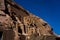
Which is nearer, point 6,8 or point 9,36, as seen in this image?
point 9,36

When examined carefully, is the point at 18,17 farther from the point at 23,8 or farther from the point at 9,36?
the point at 9,36

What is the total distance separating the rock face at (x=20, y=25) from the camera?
23211 millimetres

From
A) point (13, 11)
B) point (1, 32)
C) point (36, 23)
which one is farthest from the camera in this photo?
point (36, 23)

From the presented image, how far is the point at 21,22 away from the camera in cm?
2873

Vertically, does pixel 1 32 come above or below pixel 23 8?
below

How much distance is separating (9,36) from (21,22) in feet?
20.3

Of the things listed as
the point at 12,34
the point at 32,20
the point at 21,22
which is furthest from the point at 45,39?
the point at 32,20

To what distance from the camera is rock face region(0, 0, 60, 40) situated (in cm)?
2321

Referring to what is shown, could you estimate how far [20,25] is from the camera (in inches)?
1080

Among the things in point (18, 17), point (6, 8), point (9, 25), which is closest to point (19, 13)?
point (18, 17)

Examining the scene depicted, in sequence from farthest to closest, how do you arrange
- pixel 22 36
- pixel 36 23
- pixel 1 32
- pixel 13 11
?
pixel 36 23 → pixel 13 11 → pixel 22 36 → pixel 1 32

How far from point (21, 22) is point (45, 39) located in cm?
601

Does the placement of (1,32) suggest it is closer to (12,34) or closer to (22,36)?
(12,34)

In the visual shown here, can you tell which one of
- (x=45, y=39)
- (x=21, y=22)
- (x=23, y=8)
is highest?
(x=23, y=8)
